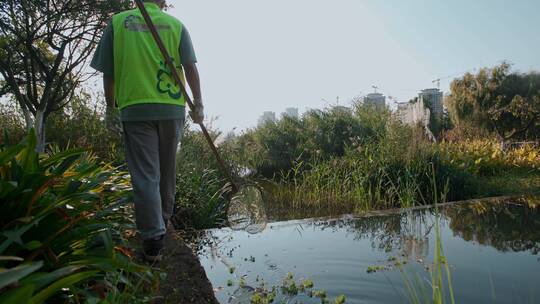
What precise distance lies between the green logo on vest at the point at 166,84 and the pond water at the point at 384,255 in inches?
46.1

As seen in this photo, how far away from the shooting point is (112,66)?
278cm

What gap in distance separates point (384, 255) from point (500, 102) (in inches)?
931

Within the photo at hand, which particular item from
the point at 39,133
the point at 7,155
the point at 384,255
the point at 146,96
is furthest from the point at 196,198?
the point at 7,155

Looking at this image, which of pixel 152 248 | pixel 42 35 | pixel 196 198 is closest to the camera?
pixel 152 248

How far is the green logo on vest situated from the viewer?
8.86ft

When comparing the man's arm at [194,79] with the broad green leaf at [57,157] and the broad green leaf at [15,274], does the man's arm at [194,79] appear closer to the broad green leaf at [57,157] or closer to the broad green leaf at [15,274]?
the broad green leaf at [57,157]

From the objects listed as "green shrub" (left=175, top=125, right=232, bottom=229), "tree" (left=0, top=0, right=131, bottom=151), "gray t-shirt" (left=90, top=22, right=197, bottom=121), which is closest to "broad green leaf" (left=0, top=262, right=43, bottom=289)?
"gray t-shirt" (left=90, top=22, right=197, bottom=121)

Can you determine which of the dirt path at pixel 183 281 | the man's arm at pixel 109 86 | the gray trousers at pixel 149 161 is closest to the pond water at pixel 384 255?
the dirt path at pixel 183 281

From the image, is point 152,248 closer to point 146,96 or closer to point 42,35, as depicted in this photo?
point 146,96

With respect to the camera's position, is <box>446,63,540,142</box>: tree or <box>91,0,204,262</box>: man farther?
<box>446,63,540,142</box>: tree

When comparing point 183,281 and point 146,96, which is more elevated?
point 146,96

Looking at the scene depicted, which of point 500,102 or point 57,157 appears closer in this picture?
point 57,157

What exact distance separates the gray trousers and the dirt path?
8.6 inches

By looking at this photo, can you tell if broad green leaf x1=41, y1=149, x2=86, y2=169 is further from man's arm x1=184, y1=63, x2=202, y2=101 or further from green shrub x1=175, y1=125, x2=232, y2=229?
green shrub x1=175, y1=125, x2=232, y2=229
